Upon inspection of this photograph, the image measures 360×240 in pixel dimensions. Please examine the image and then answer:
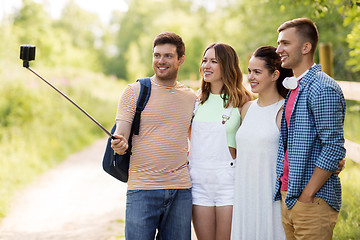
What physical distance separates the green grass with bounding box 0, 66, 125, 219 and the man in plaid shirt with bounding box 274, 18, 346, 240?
190 inches

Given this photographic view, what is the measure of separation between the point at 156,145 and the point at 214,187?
0.49 meters

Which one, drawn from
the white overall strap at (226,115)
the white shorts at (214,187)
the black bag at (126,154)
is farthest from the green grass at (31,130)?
the white overall strap at (226,115)

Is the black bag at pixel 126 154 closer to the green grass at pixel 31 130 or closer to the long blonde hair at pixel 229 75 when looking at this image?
the long blonde hair at pixel 229 75

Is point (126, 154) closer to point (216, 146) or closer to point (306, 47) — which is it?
point (216, 146)

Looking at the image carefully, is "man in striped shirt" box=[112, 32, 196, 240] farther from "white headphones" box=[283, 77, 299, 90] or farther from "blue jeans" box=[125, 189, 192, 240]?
"white headphones" box=[283, 77, 299, 90]

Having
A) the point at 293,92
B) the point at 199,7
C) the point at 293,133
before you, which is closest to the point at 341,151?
the point at 293,133

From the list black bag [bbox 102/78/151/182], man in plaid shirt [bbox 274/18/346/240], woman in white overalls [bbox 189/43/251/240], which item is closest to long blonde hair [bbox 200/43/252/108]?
woman in white overalls [bbox 189/43/251/240]

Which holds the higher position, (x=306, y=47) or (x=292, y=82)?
(x=306, y=47)

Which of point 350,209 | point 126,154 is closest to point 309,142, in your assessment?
point 126,154

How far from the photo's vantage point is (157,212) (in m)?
3.44

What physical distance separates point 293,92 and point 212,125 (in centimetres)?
71

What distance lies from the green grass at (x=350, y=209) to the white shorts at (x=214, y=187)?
1553mm

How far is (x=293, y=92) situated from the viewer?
10.0 feet

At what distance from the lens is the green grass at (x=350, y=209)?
4.42 metres
